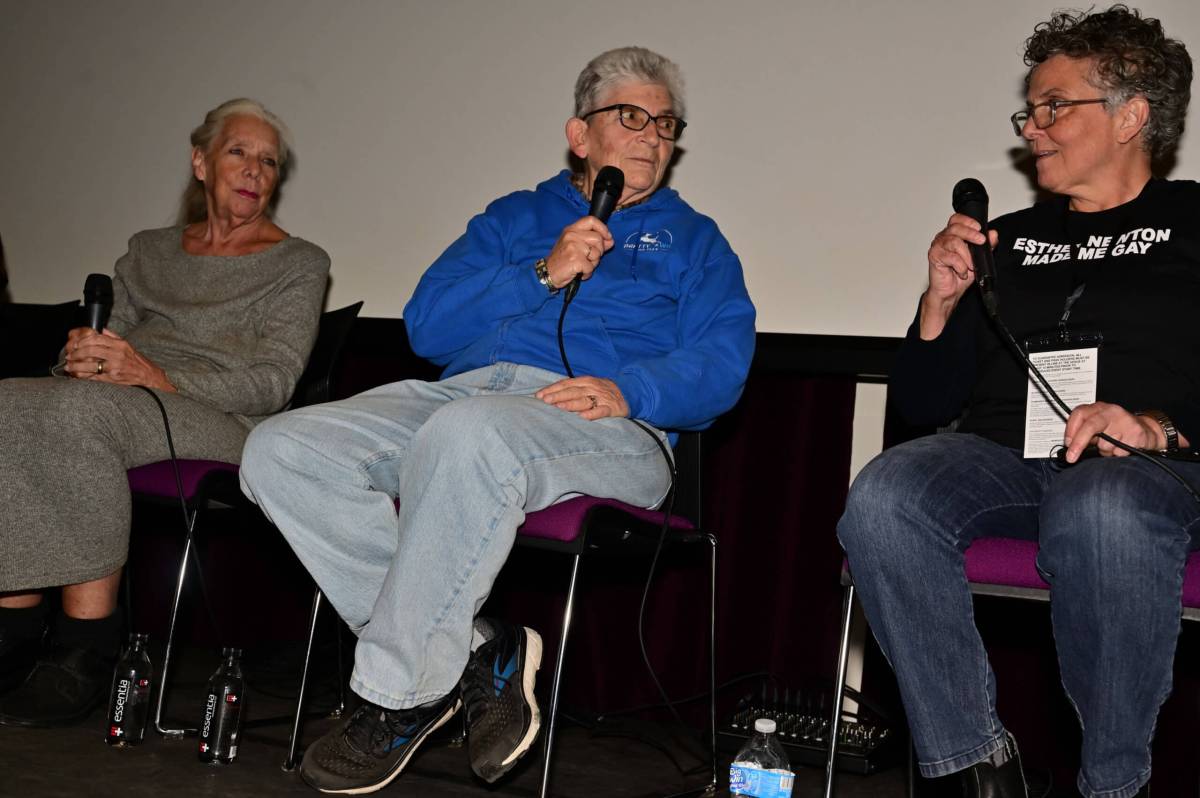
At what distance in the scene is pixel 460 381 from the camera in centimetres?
228

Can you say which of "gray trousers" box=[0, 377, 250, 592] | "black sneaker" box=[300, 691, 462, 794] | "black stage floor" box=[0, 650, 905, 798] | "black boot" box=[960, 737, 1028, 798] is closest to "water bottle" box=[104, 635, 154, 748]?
"black stage floor" box=[0, 650, 905, 798]

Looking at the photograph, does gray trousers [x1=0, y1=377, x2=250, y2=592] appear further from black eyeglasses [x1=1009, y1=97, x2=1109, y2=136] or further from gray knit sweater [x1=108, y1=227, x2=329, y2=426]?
black eyeglasses [x1=1009, y1=97, x2=1109, y2=136]

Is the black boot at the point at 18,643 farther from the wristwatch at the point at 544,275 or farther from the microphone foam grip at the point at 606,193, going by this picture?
the microphone foam grip at the point at 606,193

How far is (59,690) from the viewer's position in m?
2.39

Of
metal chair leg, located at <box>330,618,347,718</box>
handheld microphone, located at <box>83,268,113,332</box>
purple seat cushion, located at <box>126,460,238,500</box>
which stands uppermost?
handheld microphone, located at <box>83,268,113,332</box>

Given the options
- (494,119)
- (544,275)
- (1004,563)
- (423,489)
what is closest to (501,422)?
(423,489)

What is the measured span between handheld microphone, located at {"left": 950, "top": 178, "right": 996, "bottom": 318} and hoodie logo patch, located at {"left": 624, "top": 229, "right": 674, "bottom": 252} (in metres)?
0.58

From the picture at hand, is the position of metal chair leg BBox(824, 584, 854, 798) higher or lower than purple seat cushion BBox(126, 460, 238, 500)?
lower

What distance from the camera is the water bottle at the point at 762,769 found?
216cm

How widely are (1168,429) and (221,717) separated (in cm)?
165

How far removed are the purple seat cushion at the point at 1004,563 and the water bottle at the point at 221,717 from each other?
1.29 metres

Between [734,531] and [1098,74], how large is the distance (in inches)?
49.0

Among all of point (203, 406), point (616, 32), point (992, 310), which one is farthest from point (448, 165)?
point (992, 310)

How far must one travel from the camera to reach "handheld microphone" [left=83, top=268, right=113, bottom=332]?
8.43 ft
